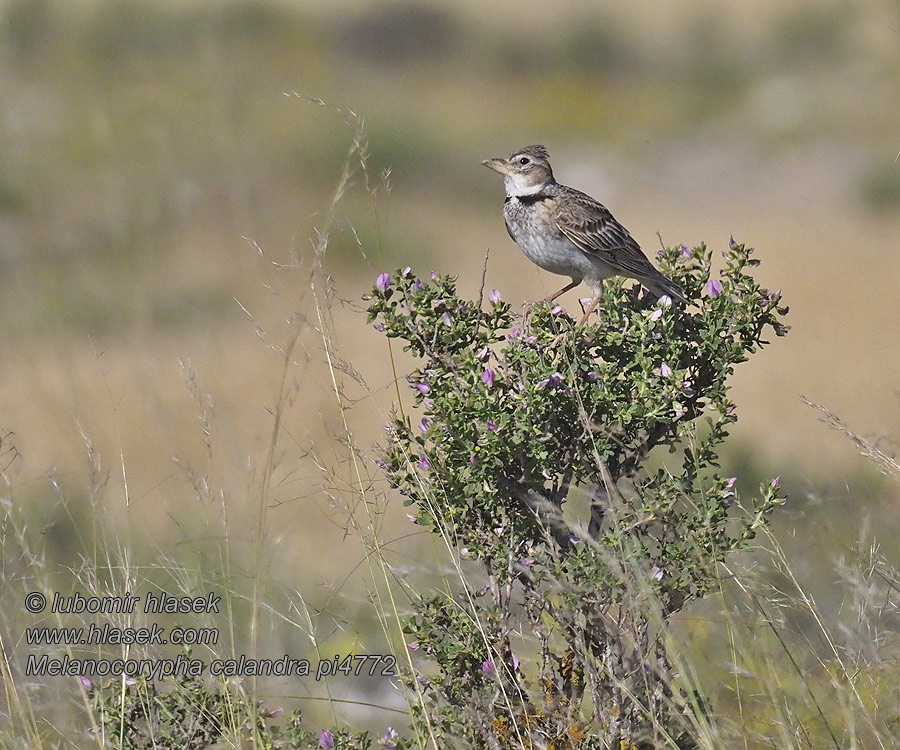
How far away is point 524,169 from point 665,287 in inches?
62.7

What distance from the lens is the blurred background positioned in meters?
5.87

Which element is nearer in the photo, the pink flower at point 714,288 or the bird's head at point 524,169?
the pink flower at point 714,288

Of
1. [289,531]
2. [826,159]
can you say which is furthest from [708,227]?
[289,531]

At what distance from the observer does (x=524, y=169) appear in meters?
5.30

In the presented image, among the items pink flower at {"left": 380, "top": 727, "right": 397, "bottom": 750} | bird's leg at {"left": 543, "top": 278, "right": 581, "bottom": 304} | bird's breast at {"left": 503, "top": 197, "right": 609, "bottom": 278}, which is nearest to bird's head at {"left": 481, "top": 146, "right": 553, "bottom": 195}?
bird's breast at {"left": 503, "top": 197, "right": 609, "bottom": 278}

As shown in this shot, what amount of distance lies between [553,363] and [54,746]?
1.78m

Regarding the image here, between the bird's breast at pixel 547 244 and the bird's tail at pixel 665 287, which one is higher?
the bird's breast at pixel 547 244

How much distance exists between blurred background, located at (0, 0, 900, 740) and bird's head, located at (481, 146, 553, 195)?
3.18 feet

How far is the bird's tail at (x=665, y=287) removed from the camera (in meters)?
3.60

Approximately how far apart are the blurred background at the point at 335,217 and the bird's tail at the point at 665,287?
732 millimetres

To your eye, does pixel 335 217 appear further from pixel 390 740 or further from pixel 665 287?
pixel 390 740

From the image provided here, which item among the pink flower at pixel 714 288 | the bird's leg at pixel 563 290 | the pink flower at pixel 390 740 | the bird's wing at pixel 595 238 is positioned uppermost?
the bird's wing at pixel 595 238

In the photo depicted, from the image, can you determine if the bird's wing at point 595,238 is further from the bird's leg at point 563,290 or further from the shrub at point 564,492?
the shrub at point 564,492

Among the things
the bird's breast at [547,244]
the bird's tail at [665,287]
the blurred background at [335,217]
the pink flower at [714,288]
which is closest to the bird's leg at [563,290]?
the bird's breast at [547,244]
